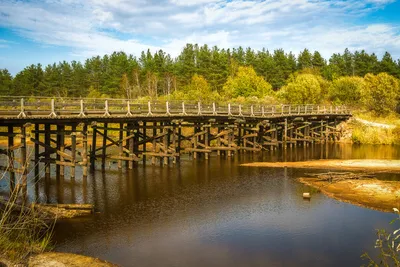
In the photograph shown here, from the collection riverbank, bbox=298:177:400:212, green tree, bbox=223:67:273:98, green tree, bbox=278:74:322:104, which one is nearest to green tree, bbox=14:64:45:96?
green tree, bbox=223:67:273:98

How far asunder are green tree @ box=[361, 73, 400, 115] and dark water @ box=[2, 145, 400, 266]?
36124 mm

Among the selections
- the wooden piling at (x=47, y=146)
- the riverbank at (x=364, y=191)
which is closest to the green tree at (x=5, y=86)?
the wooden piling at (x=47, y=146)

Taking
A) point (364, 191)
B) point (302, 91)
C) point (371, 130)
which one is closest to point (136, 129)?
point (364, 191)

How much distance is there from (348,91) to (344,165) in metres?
42.3

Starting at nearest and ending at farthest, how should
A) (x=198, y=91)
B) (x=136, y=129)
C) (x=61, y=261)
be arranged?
(x=61, y=261)
(x=136, y=129)
(x=198, y=91)

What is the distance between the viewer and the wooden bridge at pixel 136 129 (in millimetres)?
21438

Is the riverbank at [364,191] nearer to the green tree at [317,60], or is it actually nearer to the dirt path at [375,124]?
the dirt path at [375,124]

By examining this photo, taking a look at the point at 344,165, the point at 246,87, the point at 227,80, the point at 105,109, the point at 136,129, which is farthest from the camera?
the point at 227,80

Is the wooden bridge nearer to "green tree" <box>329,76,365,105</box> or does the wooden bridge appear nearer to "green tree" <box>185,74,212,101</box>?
"green tree" <box>185,74,212,101</box>

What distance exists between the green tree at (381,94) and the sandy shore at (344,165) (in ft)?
96.2

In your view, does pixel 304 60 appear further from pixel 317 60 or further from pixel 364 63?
pixel 364 63

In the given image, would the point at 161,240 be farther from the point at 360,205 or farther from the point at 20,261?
the point at 360,205

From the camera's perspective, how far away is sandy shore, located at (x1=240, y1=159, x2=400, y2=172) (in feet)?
98.8

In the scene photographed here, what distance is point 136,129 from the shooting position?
28.7 metres
